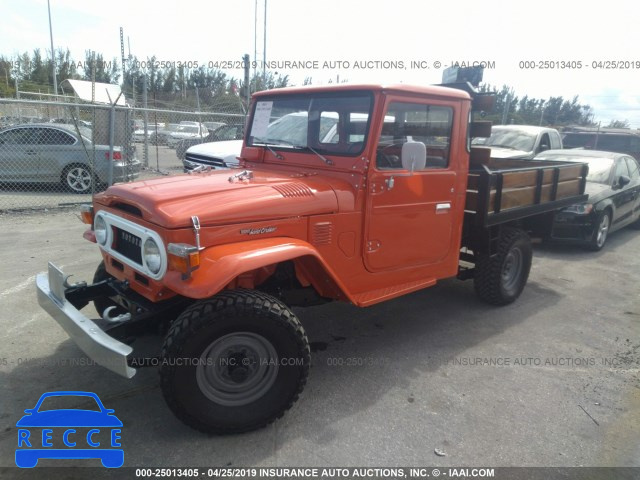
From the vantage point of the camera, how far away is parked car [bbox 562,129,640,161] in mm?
15992

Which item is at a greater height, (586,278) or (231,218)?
(231,218)

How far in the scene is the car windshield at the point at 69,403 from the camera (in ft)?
9.99

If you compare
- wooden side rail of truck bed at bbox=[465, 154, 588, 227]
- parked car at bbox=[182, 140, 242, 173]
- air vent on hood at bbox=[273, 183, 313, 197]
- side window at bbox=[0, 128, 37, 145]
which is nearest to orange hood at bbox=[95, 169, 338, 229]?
air vent on hood at bbox=[273, 183, 313, 197]

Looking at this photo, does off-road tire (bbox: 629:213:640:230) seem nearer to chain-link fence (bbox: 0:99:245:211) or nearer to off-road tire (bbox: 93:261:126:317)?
off-road tire (bbox: 93:261:126:317)

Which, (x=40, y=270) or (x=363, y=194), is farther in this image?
(x=40, y=270)

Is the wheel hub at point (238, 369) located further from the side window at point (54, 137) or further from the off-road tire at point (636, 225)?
the off-road tire at point (636, 225)

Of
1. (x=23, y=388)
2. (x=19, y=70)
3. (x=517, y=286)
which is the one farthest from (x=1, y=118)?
(x=19, y=70)

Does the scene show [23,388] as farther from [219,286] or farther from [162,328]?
[219,286]

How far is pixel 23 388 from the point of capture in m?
3.20

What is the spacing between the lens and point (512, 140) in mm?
9836

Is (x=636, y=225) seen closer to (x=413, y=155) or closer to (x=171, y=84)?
(x=413, y=155)

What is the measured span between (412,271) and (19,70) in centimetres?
3458

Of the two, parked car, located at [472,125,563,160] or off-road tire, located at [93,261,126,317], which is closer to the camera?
off-road tire, located at [93,261,126,317]

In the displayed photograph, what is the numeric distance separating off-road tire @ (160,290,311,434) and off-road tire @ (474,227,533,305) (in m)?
2.56
